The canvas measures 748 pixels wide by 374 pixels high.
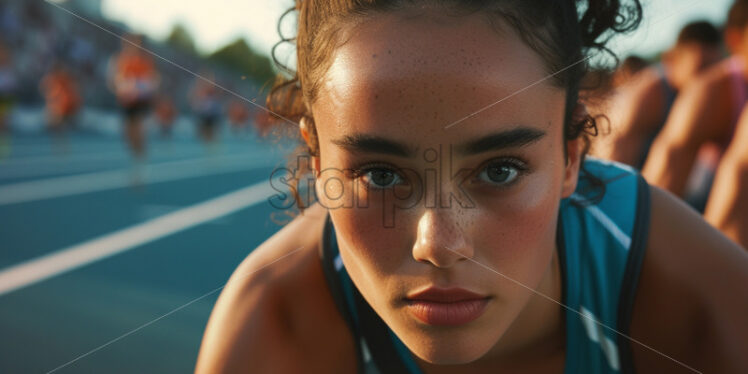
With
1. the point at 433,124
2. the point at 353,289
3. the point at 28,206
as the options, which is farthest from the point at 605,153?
the point at 28,206

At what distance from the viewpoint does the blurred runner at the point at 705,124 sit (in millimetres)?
2951

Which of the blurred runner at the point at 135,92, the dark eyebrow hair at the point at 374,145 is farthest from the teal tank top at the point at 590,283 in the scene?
the blurred runner at the point at 135,92

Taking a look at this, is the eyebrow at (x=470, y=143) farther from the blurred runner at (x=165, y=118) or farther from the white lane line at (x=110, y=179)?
the blurred runner at (x=165, y=118)

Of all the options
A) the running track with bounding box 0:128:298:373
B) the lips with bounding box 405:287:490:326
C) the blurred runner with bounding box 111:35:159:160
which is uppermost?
the blurred runner with bounding box 111:35:159:160

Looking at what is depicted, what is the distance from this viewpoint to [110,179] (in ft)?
32.2

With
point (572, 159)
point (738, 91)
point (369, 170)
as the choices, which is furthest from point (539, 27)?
point (738, 91)

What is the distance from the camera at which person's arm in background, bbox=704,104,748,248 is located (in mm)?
2117

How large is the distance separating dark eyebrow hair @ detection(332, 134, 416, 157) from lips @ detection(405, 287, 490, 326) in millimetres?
314

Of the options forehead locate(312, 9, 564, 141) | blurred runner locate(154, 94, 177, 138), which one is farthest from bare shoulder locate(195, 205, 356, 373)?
blurred runner locate(154, 94, 177, 138)

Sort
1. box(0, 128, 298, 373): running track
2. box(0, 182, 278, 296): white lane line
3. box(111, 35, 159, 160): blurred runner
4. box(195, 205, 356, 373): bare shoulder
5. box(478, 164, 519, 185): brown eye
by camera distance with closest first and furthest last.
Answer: box(478, 164, 519, 185): brown eye → box(195, 205, 356, 373): bare shoulder → box(0, 128, 298, 373): running track → box(0, 182, 278, 296): white lane line → box(111, 35, 159, 160): blurred runner

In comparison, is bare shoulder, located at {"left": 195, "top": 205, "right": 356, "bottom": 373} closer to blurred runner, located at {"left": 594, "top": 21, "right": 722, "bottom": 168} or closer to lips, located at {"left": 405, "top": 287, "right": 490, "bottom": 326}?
lips, located at {"left": 405, "top": 287, "right": 490, "bottom": 326}

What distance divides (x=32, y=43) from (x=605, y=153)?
891 inches

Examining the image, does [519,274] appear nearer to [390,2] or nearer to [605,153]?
[390,2]

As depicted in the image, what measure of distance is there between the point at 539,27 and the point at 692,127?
2.10 m
